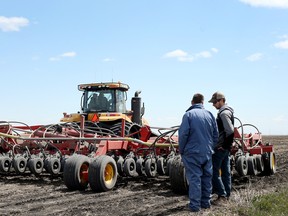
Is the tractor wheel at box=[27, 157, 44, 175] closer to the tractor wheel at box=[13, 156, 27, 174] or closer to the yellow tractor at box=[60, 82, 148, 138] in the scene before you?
the tractor wheel at box=[13, 156, 27, 174]

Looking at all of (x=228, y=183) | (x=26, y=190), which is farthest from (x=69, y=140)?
(x=228, y=183)

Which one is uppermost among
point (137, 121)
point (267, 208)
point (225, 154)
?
point (137, 121)

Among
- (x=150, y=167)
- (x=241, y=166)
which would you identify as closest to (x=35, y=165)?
(x=150, y=167)

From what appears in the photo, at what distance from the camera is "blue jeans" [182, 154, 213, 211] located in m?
6.11

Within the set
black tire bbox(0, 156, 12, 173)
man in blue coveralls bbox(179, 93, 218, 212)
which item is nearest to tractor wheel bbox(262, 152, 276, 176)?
man in blue coveralls bbox(179, 93, 218, 212)

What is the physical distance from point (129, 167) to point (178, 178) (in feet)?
5.94

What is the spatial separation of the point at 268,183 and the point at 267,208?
132 inches

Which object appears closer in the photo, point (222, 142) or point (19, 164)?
point (222, 142)

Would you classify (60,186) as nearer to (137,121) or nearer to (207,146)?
(207,146)

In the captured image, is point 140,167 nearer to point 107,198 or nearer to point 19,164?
point 107,198

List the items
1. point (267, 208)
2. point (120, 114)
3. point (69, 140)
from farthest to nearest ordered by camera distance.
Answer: point (120, 114), point (69, 140), point (267, 208)

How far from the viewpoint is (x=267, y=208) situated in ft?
20.2

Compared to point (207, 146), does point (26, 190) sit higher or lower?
lower

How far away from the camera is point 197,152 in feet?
20.2
